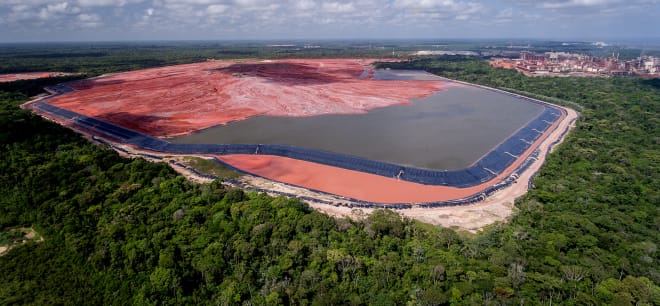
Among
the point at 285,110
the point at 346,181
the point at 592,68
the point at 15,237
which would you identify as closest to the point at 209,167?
the point at 346,181

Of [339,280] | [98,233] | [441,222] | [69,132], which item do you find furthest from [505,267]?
[69,132]

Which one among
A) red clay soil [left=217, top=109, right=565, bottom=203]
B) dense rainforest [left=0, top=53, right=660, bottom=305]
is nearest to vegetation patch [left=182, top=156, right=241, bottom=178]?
red clay soil [left=217, top=109, right=565, bottom=203]

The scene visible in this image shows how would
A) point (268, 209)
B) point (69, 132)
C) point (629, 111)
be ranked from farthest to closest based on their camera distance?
point (629, 111)
point (69, 132)
point (268, 209)

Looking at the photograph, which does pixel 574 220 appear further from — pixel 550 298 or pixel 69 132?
pixel 69 132

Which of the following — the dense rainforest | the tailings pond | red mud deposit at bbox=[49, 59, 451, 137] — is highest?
red mud deposit at bbox=[49, 59, 451, 137]

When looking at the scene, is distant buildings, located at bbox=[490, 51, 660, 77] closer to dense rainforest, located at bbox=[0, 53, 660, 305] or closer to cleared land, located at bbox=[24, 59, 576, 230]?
cleared land, located at bbox=[24, 59, 576, 230]

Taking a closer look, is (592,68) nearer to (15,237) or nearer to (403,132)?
(403,132)
